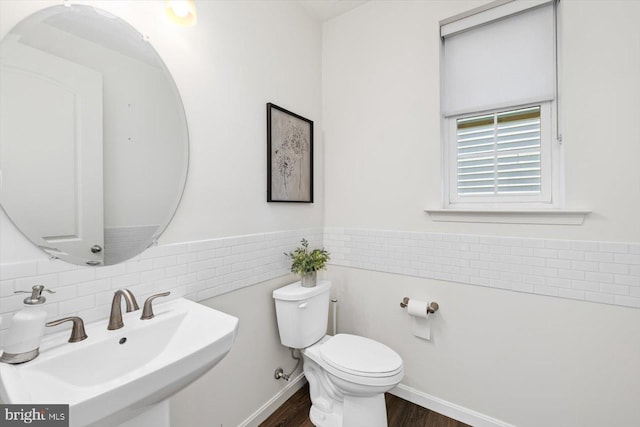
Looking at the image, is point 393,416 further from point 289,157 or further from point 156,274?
point 289,157

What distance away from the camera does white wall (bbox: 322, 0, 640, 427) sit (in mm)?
1280

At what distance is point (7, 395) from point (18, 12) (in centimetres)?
105

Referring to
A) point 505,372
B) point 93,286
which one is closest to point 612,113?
point 505,372

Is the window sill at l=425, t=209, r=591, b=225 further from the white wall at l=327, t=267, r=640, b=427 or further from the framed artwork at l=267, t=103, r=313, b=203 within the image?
the framed artwork at l=267, t=103, r=313, b=203

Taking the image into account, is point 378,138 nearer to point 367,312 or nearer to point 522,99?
point 522,99

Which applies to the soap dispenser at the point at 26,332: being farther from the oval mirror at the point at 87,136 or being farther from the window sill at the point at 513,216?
the window sill at the point at 513,216

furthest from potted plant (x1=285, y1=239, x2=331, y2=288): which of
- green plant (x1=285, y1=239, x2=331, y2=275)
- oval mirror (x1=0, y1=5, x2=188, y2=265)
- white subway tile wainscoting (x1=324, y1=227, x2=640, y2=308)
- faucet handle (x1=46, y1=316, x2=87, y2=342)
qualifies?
faucet handle (x1=46, y1=316, x2=87, y2=342)

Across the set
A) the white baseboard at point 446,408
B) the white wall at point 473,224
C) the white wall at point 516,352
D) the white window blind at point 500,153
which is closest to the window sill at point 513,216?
the white wall at point 473,224

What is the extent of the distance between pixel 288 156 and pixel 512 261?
1.40 metres

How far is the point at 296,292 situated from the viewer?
163cm

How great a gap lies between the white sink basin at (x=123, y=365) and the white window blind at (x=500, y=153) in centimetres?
154

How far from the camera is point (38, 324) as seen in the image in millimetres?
776

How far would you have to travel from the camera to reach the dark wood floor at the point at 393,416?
1620 mm

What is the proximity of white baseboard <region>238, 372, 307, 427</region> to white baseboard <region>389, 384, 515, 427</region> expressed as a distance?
24.7 inches
